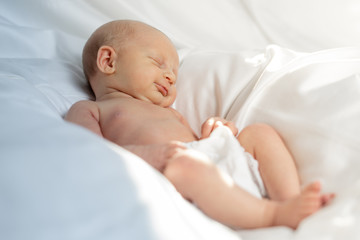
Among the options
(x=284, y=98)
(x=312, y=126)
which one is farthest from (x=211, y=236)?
(x=284, y=98)

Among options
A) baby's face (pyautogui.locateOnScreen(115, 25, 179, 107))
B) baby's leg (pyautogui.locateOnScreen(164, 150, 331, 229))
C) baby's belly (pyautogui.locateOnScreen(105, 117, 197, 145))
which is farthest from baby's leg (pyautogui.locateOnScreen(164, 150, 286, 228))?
baby's face (pyautogui.locateOnScreen(115, 25, 179, 107))

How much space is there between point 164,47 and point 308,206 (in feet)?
2.43

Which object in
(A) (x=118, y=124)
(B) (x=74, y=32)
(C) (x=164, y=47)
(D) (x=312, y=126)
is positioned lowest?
(B) (x=74, y=32)

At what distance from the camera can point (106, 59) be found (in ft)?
4.59

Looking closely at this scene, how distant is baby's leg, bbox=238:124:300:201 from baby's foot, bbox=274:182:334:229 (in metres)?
0.08

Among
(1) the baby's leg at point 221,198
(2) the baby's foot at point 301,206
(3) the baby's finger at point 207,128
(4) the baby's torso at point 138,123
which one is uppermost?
(2) the baby's foot at point 301,206

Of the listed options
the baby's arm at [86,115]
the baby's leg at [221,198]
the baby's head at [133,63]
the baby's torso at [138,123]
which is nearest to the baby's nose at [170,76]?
the baby's head at [133,63]

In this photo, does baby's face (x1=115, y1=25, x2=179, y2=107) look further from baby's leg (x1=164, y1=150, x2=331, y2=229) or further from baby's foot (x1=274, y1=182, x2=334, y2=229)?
baby's foot (x1=274, y1=182, x2=334, y2=229)

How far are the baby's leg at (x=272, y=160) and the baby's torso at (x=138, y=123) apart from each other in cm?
16

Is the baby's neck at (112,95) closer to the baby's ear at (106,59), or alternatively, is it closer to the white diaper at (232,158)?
the baby's ear at (106,59)

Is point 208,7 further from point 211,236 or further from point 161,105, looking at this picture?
point 211,236

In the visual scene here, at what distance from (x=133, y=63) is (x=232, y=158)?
481 mm

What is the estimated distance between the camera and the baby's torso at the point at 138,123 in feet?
3.77

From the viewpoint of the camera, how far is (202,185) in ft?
2.88
